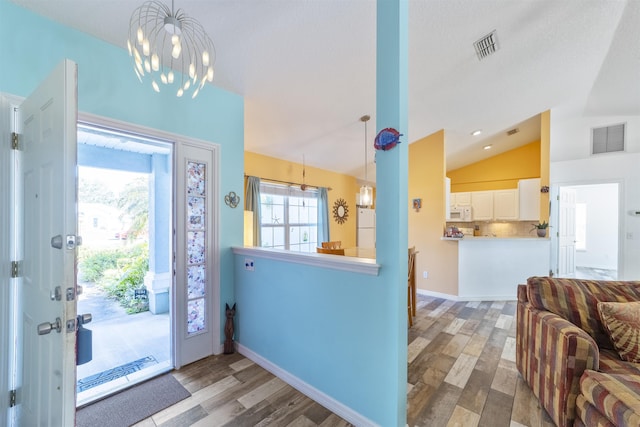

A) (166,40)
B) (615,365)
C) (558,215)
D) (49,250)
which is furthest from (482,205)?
(49,250)

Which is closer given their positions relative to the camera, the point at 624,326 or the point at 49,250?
the point at 49,250

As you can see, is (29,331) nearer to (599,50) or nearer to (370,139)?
(370,139)

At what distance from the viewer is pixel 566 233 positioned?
514 cm

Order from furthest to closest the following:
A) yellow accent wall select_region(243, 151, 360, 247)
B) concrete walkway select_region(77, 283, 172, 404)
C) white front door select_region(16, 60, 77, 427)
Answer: yellow accent wall select_region(243, 151, 360, 247), concrete walkway select_region(77, 283, 172, 404), white front door select_region(16, 60, 77, 427)

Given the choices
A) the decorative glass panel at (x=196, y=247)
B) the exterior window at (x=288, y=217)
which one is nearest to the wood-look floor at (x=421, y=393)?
the decorative glass panel at (x=196, y=247)

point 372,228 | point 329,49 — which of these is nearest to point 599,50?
point 329,49

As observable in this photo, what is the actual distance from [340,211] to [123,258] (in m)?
4.48

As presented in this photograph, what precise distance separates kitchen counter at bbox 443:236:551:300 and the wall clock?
260 centimetres

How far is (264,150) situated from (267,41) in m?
2.30

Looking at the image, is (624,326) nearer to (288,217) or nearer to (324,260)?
(324,260)

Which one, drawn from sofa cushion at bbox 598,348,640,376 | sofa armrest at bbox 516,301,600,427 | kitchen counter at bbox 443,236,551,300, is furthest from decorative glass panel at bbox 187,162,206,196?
kitchen counter at bbox 443,236,551,300

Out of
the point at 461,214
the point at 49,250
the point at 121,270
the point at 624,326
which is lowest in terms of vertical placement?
the point at 121,270

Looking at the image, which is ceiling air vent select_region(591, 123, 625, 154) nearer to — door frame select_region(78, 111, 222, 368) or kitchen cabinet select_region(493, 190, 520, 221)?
kitchen cabinet select_region(493, 190, 520, 221)

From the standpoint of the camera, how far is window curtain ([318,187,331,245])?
5.61 metres
